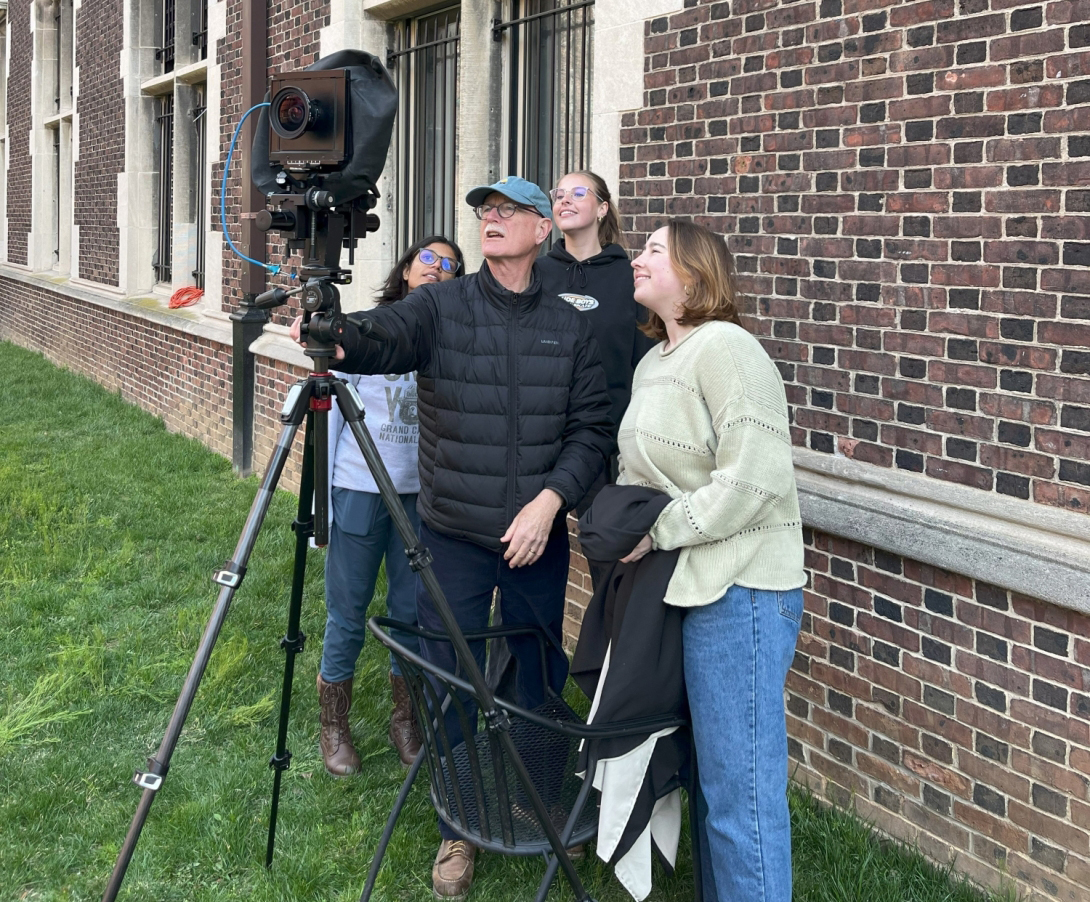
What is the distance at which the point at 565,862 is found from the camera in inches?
107

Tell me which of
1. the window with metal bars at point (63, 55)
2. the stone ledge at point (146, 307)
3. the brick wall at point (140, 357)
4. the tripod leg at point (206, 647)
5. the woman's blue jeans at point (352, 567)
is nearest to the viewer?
the tripod leg at point (206, 647)

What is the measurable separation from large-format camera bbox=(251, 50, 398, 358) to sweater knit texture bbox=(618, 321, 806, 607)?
2.59 ft

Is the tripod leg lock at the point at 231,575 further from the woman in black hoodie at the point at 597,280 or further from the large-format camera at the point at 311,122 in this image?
the woman in black hoodie at the point at 597,280

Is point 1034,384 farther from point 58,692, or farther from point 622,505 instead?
point 58,692

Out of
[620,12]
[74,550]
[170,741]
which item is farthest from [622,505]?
[74,550]

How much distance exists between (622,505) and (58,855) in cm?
203

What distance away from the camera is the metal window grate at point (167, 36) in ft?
36.6

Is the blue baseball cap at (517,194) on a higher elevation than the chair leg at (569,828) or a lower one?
higher

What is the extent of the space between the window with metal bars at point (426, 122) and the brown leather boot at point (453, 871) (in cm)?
401

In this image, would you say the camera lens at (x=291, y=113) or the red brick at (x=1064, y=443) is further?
the red brick at (x=1064, y=443)

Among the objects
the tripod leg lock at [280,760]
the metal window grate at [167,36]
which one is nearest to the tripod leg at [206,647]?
the tripod leg lock at [280,760]

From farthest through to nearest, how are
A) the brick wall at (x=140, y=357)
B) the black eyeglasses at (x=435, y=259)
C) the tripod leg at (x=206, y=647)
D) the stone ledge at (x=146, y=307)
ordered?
the brick wall at (x=140, y=357), the stone ledge at (x=146, y=307), the black eyeglasses at (x=435, y=259), the tripod leg at (x=206, y=647)

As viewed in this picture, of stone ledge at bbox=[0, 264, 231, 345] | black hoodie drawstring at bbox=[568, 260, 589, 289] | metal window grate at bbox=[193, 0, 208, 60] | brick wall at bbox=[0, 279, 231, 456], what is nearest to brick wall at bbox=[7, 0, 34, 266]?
brick wall at bbox=[0, 279, 231, 456]

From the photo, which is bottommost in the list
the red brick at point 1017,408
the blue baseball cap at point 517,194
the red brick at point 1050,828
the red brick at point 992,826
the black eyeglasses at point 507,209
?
the red brick at point 992,826
